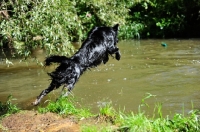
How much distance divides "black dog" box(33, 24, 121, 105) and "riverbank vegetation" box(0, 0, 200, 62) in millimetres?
516

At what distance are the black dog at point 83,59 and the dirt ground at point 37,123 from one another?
1.24 m

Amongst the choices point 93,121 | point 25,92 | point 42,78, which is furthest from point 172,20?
point 93,121

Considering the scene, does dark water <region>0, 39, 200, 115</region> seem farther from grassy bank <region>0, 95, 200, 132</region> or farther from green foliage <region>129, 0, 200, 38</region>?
green foliage <region>129, 0, 200, 38</region>

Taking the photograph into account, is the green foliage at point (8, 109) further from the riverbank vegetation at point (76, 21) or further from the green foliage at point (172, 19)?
the green foliage at point (172, 19)

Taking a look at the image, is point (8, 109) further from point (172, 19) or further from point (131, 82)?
point (172, 19)

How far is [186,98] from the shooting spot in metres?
6.17

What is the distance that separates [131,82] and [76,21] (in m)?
2.18

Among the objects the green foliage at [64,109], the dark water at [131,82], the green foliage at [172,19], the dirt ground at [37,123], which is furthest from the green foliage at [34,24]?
the green foliage at [172,19]

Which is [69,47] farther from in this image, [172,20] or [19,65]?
[172,20]

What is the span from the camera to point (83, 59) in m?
6.59

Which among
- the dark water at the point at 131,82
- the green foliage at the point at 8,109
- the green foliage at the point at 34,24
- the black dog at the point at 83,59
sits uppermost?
the green foliage at the point at 34,24

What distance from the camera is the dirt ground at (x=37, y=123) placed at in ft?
14.3

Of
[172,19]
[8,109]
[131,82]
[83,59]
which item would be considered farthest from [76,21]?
[172,19]

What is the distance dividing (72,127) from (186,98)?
2.76 metres
